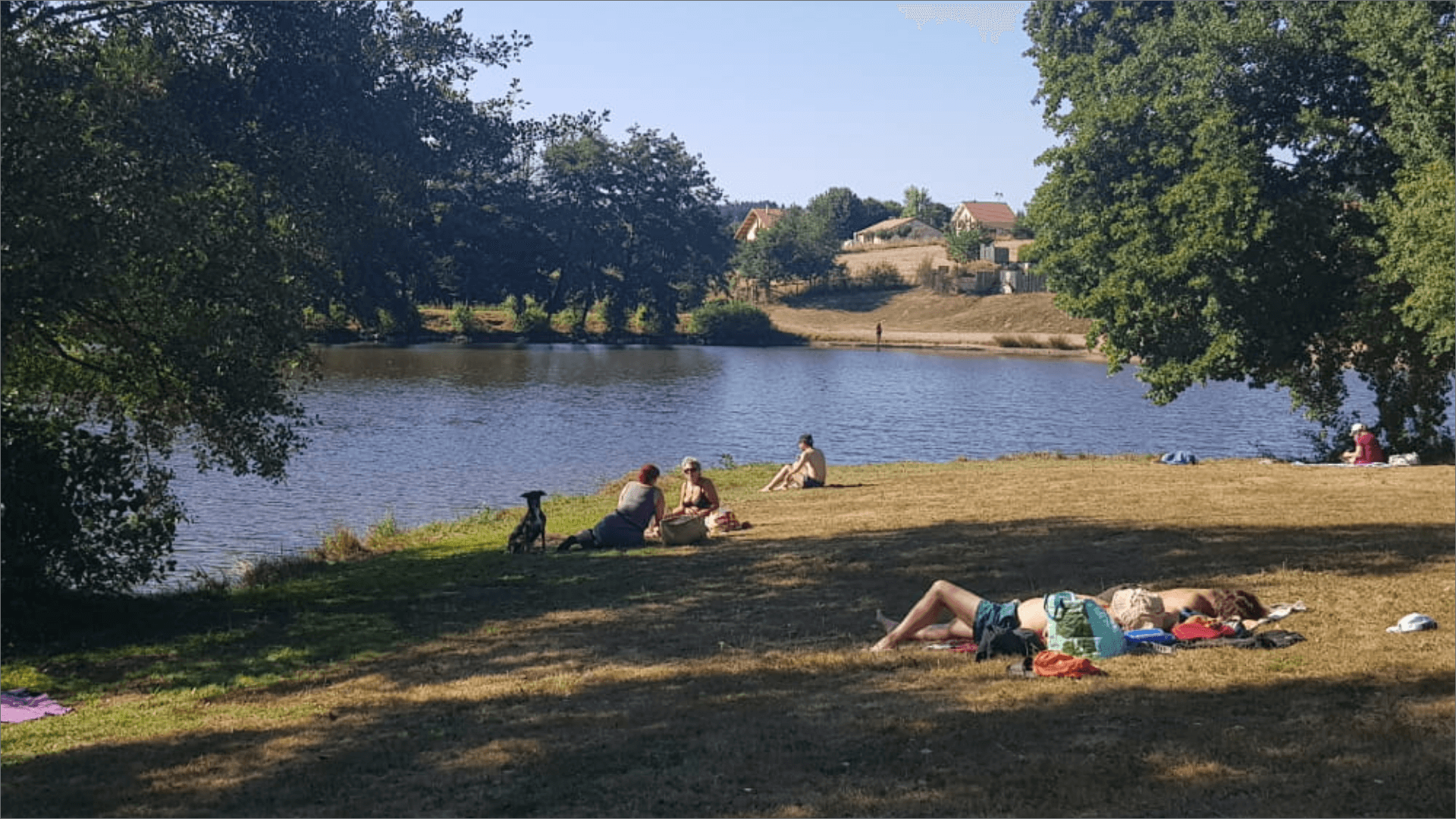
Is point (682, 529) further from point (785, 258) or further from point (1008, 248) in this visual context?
point (1008, 248)

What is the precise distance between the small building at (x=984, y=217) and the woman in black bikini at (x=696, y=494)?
141 m

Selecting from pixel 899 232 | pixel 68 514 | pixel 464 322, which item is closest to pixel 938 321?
pixel 464 322

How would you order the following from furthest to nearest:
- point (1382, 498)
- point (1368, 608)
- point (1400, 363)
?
point (1400, 363) → point (1382, 498) → point (1368, 608)

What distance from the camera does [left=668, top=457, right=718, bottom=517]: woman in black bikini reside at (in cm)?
2211

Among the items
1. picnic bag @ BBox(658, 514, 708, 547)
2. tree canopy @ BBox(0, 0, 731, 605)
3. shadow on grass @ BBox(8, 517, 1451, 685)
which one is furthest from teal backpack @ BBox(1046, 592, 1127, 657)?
tree canopy @ BBox(0, 0, 731, 605)

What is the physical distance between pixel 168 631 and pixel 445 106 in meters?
63.1

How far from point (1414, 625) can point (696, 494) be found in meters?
12.1

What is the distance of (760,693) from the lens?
437 inches

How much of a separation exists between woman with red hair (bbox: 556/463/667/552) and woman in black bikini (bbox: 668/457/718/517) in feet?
4.12

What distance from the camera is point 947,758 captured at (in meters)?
9.08

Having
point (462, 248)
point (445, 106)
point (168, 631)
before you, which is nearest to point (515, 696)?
point (168, 631)

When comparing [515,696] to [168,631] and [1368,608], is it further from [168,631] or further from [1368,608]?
[1368,608]

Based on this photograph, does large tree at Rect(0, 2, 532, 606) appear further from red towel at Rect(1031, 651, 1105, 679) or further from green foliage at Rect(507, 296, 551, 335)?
green foliage at Rect(507, 296, 551, 335)

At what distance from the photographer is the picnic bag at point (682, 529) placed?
20438 mm
